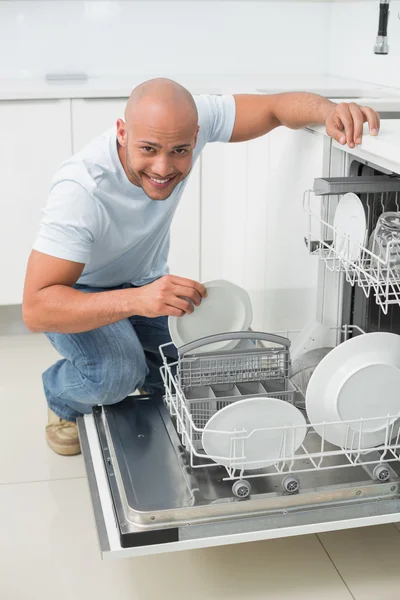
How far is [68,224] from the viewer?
172 cm

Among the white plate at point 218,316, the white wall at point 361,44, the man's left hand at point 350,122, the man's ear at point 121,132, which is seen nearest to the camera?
the man's left hand at point 350,122

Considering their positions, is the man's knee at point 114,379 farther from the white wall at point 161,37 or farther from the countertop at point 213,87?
the white wall at point 161,37

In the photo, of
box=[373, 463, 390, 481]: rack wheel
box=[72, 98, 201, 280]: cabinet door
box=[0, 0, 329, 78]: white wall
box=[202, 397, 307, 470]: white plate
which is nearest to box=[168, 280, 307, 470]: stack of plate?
box=[202, 397, 307, 470]: white plate

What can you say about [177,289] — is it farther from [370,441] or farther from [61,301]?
[370,441]

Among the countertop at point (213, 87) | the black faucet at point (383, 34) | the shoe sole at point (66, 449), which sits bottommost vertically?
the shoe sole at point (66, 449)

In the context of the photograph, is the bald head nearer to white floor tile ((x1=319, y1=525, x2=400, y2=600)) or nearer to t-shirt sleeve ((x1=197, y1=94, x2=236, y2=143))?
t-shirt sleeve ((x1=197, y1=94, x2=236, y2=143))

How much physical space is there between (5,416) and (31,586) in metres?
0.80

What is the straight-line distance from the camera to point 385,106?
76.8 inches

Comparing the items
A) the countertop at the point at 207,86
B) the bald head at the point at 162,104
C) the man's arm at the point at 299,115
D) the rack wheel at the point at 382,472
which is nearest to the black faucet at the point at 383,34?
the man's arm at the point at 299,115

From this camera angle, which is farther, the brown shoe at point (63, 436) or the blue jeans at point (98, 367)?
the brown shoe at point (63, 436)

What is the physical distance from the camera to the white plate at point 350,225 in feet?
5.59

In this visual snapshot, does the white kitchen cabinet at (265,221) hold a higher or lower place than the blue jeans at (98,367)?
higher

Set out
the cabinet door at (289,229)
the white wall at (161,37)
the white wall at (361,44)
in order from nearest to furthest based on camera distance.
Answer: the cabinet door at (289,229) → the white wall at (361,44) → the white wall at (161,37)

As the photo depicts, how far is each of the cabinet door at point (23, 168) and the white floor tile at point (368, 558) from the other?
157cm
